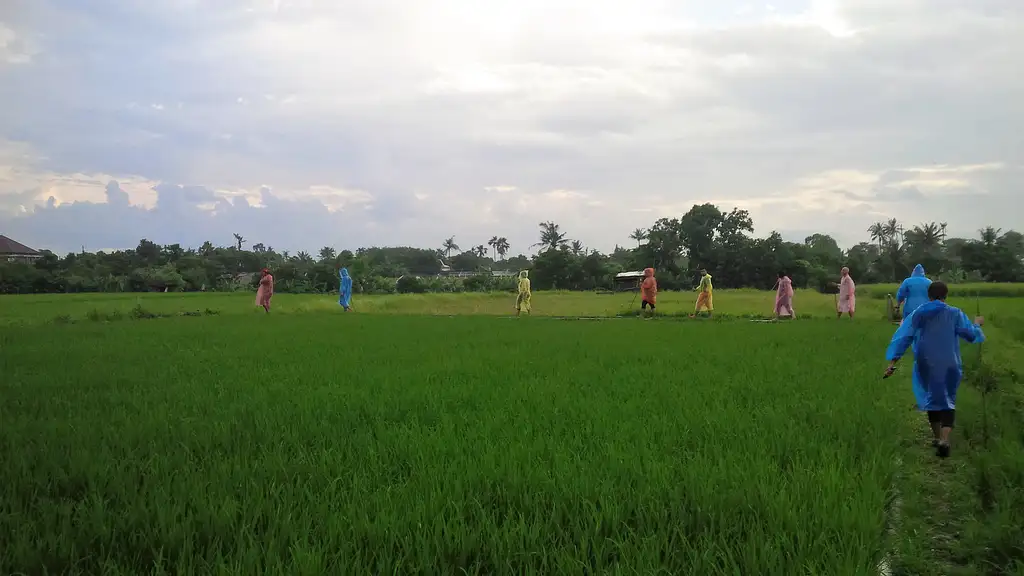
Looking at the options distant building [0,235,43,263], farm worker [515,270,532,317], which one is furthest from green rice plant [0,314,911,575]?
distant building [0,235,43,263]

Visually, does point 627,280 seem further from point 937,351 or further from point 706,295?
point 937,351

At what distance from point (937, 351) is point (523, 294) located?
15.0 metres

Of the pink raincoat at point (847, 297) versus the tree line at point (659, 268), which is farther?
the tree line at point (659, 268)

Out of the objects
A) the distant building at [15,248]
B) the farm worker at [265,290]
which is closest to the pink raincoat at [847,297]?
the farm worker at [265,290]

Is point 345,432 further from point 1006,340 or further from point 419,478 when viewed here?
point 1006,340

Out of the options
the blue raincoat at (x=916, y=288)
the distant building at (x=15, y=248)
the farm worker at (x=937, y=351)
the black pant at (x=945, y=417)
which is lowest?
the black pant at (x=945, y=417)

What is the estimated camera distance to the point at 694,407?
4.81 m

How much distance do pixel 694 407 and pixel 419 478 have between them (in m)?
2.54

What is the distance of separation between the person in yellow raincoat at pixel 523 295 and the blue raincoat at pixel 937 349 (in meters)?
14.2

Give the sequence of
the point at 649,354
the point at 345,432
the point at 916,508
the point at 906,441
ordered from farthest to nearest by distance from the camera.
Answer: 1. the point at 649,354
2. the point at 906,441
3. the point at 345,432
4. the point at 916,508

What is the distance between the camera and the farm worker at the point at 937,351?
432cm

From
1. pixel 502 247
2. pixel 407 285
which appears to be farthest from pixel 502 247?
pixel 407 285

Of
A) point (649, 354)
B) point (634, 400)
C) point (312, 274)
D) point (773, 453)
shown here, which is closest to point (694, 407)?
point (634, 400)

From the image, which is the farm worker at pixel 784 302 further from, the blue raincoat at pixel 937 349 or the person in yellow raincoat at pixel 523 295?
the blue raincoat at pixel 937 349
